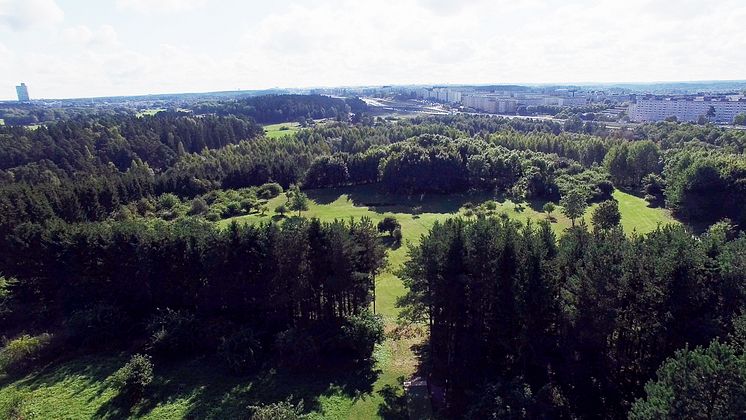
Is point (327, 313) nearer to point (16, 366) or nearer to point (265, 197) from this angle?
point (16, 366)

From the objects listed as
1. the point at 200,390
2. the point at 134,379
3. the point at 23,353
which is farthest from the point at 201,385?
the point at 23,353

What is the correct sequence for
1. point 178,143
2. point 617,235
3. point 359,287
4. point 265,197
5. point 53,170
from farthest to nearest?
point 178,143, point 53,170, point 265,197, point 359,287, point 617,235

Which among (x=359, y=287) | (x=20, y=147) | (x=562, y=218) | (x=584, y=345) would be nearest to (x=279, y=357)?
(x=359, y=287)

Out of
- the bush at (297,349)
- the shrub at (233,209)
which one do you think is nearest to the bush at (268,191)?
the shrub at (233,209)

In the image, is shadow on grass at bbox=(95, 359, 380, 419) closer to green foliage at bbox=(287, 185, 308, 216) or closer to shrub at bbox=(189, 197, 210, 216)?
green foliage at bbox=(287, 185, 308, 216)

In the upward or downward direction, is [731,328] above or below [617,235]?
below

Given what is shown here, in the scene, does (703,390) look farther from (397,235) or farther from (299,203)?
(299,203)

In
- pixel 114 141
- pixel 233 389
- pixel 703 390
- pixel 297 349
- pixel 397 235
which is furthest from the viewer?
pixel 114 141
